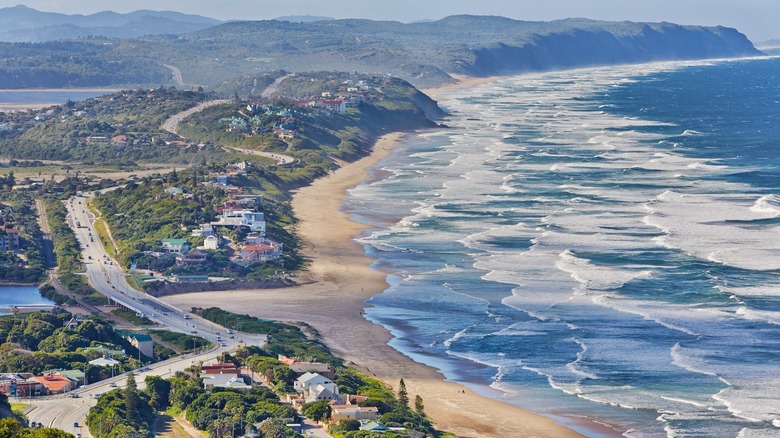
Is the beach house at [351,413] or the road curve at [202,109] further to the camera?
the road curve at [202,109]

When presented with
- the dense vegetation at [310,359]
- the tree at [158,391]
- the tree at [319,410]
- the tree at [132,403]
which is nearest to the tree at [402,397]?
the dense vegetation at [310,359]

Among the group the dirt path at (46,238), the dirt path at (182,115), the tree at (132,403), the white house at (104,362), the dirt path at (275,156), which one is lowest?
the dirt path at (182,115)

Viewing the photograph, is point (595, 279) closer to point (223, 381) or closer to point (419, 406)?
point (419, 406)

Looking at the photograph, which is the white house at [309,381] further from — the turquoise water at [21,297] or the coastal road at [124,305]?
the turquoise water at [21,297]

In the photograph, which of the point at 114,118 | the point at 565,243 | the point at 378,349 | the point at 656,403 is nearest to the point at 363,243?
the point at 565,243

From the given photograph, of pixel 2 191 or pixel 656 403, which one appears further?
pixel 2 191

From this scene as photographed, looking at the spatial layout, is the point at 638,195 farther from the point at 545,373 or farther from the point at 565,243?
the point at 545,373

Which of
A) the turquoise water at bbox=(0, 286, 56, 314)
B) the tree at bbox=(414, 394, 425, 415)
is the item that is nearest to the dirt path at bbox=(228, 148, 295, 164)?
the turquoise water at bbox=(0, 286, 56, 314)
